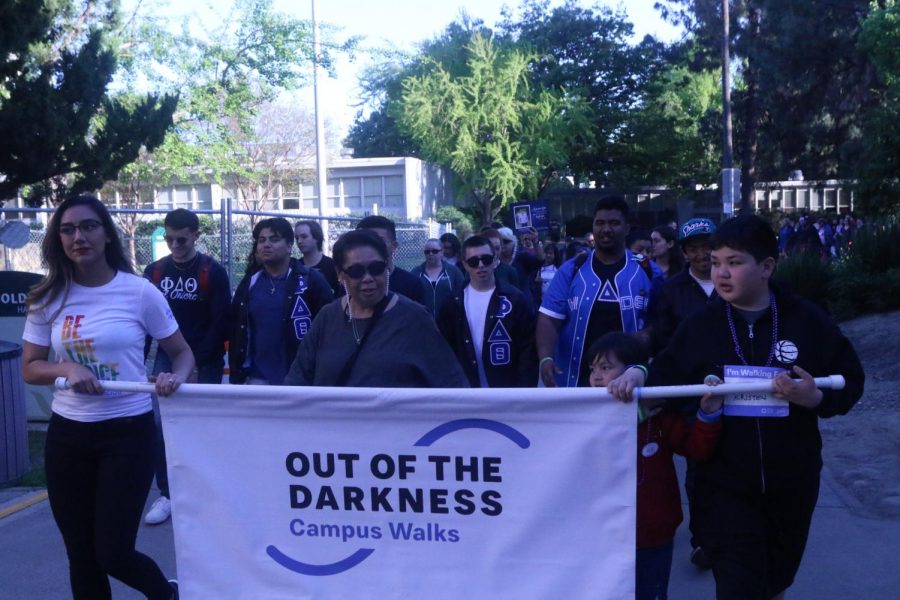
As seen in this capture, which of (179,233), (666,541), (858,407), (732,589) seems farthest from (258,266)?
(858,407)

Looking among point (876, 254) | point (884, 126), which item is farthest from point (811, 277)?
point (884, 126)

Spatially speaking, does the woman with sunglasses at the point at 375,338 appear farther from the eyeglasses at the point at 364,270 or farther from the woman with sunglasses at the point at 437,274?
the woman with sunglasses at the point at 437,274

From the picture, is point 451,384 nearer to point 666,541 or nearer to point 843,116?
point 666,541

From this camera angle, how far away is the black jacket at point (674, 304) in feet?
17.7

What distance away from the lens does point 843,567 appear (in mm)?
5492

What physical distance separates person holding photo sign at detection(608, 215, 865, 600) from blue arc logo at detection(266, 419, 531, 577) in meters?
0.44

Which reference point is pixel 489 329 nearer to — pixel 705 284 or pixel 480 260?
pixel 480 260

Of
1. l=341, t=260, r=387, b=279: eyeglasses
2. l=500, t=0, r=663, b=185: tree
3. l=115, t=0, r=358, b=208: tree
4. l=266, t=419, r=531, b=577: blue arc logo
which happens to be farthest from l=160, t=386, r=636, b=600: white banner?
l=500, t=0, r=663, b=185: tree

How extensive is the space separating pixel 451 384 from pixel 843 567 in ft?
9.50

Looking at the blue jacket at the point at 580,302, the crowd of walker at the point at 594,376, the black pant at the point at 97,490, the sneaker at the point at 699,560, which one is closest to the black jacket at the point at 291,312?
the blue jacket at the point at 580,302

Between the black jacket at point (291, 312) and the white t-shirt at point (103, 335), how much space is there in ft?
6.57

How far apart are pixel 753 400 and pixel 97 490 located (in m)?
2.51

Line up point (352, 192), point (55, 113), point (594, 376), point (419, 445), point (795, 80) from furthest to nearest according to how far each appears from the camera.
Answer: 1. point (352, 192)
2. point (795, 80)
3. point (55, 113)
4. point (594, 376)
5. point (419, 445)

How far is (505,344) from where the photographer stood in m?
6.06
